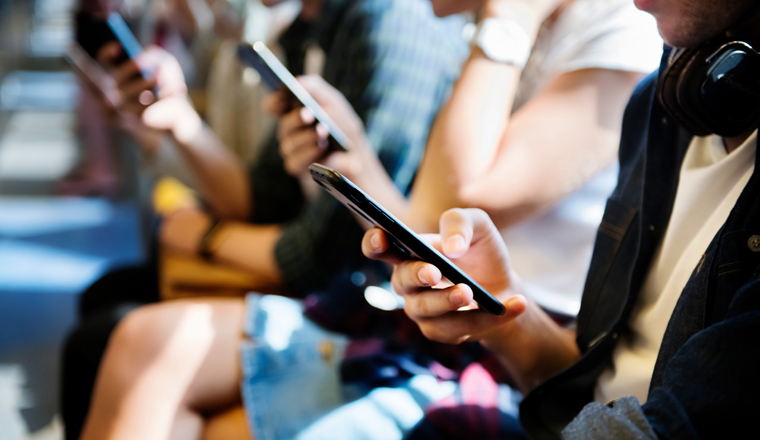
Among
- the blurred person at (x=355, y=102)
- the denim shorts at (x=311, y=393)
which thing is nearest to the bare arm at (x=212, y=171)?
the blurred person at (x=355, y=102)

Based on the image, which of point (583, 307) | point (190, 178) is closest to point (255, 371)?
point (583, 307)

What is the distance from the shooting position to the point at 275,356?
2.82 feet

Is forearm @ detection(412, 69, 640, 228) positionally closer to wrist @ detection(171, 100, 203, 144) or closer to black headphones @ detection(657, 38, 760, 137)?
black headphones @ detection(657, 38, 760, 137)

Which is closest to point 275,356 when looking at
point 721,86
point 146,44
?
point 721,86

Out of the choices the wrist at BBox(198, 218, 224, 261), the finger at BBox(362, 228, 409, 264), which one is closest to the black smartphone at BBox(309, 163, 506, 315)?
the finger at BBox(362, 228, 409, 264)

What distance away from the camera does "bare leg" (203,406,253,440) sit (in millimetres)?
804

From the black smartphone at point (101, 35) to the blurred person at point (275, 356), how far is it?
1.80 ft

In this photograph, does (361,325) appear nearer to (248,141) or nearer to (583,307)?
(583,307)

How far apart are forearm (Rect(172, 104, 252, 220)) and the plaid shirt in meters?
0.35

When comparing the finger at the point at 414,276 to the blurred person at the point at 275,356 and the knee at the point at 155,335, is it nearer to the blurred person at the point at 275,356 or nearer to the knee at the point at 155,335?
the blurred person at the point at 275,356

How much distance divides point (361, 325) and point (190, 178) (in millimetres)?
858

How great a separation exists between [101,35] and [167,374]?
0.89 m

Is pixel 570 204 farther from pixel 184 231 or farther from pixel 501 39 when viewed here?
pixel 184 231

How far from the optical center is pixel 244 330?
36.3 inches
